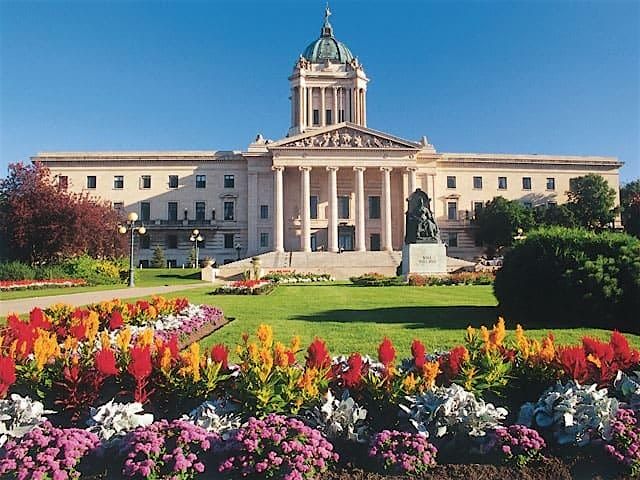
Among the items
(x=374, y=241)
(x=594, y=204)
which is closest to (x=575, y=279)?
(x=374, y=241)

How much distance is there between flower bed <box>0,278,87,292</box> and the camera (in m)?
25.7

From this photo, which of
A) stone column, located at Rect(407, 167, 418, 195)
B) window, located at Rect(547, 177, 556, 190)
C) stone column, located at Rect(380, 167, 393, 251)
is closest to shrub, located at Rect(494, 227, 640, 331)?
stone column, located at Rect(380, 167, 393, 251)

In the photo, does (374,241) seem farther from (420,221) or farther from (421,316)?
(421,316)

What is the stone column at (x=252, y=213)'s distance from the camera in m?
64.4

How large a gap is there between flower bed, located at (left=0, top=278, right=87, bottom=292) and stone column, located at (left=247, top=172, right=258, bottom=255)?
33.0 metres

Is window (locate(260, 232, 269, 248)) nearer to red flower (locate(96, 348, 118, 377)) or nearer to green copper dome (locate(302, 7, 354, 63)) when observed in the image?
green copper dome (locate(302, 7, 354, 63))

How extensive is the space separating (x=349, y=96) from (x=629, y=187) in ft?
154

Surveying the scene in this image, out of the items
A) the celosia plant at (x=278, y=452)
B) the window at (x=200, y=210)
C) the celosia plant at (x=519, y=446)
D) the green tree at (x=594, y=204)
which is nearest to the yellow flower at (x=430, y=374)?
the celosia plant at (x=519, y=446)

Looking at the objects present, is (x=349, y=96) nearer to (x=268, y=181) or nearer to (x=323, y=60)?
(x=323, y=60)

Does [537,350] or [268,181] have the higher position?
[268,181]

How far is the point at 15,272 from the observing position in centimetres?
3067

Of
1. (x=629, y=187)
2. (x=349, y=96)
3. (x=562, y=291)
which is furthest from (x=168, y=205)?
(x=629, y=187)

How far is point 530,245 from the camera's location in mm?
13000

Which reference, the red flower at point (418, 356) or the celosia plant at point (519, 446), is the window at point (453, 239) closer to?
Answer: the red flower at point (418, 356)
